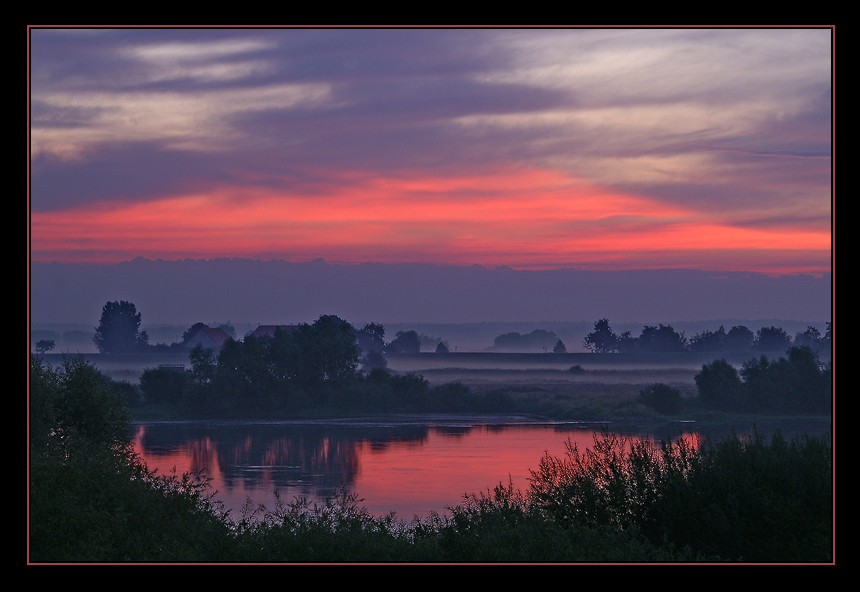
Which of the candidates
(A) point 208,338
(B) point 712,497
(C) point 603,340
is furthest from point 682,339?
(B) point 712,497

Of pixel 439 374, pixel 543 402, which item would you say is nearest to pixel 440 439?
pixel 543 402

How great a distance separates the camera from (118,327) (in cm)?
13350

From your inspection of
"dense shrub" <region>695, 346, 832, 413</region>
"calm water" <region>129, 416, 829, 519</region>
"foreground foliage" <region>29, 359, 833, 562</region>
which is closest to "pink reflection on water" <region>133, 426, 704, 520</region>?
"calm water" <region>129, 416, 829, 519</region>

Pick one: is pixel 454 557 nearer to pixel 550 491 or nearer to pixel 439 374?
pixel 550 491

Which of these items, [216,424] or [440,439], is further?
[216,424]

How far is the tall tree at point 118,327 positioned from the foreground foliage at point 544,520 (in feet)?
375

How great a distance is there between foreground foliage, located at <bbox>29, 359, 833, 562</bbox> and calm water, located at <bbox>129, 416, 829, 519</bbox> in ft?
44.4

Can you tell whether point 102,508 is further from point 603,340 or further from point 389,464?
point 603,340

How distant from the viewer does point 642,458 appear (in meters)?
21.3

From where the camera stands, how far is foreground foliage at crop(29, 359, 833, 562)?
17953 millimetres

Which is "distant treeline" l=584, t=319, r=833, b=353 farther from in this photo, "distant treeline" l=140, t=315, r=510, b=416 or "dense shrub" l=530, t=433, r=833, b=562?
"dense shrub" l=530, t=433, r=833, b=562

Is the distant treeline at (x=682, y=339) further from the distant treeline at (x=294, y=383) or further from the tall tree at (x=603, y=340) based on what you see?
the distant treeline at (x=294, y=383)

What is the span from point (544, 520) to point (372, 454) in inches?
1629

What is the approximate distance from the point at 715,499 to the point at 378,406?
67.2 metres
